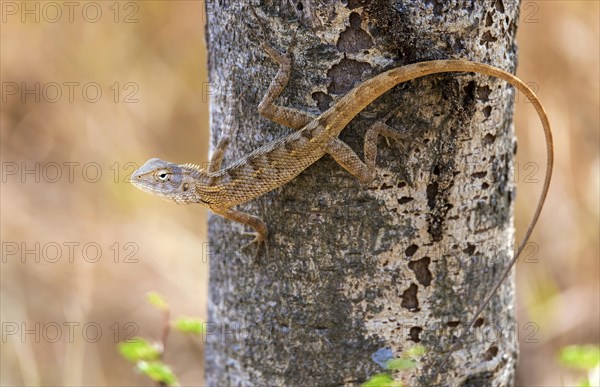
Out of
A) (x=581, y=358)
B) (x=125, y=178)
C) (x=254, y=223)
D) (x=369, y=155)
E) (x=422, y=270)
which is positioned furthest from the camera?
(x=125, y=178)

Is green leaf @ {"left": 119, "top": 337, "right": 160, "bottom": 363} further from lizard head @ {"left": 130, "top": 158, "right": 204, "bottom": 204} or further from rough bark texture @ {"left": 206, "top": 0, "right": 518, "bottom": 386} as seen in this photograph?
lizard head @ {"left": 130, "top": 158, "right": 204, "bottom": 204}

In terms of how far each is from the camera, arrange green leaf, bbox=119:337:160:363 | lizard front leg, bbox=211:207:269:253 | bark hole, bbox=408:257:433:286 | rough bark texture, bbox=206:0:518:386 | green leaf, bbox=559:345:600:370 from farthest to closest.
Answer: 1. green leaf, bbox=119:337:160:363
2. lizard front leg, bbox=211:207:269:253
3. bark hole, bbox=408:257:433:286
4. rough bark texture, bbox=206:0:518:386
5. green leaf, bbox=559:345:600:370

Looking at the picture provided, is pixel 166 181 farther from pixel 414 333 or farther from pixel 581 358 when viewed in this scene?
pixel 581 358

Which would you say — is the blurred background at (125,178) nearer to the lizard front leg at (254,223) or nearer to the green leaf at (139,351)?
the green leaf at (139,351)

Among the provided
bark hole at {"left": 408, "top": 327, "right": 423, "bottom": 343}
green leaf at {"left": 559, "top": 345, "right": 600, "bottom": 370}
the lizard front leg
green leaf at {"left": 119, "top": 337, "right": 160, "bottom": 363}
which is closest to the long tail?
bark hole at {"left": 408, "top": 327, "right": 423, "bottom": 343}

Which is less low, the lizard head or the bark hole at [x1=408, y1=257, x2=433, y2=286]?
the lizard head

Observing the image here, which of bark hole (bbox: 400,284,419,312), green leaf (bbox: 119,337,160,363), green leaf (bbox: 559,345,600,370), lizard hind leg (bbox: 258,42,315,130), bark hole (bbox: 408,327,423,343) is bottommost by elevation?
green leaf (bbox: 559,345,600,370)

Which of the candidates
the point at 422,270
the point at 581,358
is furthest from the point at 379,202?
the point at 581,358

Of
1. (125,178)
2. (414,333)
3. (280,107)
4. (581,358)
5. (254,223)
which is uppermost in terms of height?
(125,178)
